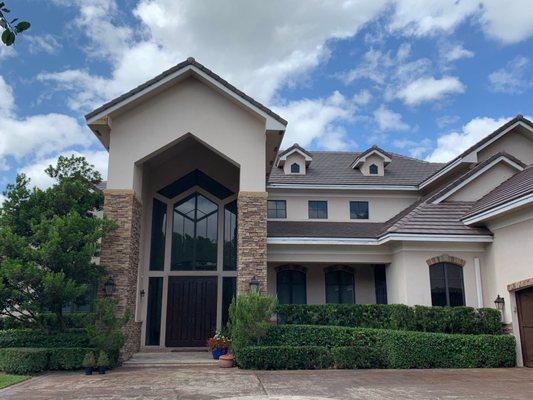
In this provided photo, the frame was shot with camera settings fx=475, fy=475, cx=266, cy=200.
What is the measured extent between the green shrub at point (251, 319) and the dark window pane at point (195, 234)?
4.78m

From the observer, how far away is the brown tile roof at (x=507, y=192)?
1329cm

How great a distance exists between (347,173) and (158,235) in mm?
8713

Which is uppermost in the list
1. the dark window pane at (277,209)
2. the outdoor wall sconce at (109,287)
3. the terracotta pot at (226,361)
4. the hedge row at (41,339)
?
the dark window pane at (277,209)

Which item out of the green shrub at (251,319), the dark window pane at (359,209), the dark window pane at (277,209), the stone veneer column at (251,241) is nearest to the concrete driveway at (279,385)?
the green shrub at (251,319)

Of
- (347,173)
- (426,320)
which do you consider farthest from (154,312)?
(347,173)

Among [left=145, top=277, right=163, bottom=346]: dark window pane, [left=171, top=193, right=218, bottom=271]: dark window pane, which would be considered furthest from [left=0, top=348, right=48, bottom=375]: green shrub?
[left=171, top=193, right=218, bottom=271]: dark window pane

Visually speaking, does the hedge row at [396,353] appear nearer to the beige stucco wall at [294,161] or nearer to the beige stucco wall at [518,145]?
the beige stucco wall at [518,145]

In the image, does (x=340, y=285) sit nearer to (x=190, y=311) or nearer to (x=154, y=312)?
(x=190, y=311)

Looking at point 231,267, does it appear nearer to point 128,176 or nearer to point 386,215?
point 128,176

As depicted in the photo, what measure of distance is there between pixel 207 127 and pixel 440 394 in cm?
1013

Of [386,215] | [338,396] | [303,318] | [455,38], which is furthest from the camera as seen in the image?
[386,215]

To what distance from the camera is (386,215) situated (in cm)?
1998

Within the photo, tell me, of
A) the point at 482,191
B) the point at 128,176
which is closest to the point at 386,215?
the point at 482,191

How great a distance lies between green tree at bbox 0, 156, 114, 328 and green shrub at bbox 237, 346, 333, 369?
473cm
